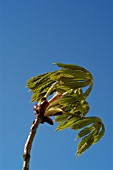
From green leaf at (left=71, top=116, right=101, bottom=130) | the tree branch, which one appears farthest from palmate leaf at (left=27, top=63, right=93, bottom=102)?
the tree branch

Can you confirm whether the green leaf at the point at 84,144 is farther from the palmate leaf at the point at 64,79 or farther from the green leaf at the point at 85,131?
the palmate leaf at the point at 64,79

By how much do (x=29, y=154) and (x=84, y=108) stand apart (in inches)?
94.0

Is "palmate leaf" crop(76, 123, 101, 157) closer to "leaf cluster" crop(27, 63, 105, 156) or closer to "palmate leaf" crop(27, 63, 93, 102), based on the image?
"leaf cluster" crop(27, 63, 105, 156)

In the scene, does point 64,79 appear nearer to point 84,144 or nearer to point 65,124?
point 65,124

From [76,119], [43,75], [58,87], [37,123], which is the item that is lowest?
[37,123]

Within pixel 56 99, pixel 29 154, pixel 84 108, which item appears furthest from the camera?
pixel 84 108

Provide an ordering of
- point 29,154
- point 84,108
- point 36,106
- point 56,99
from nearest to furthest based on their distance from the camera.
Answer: point 29,154 < point 36,106 < point 56,99 < point 84,108

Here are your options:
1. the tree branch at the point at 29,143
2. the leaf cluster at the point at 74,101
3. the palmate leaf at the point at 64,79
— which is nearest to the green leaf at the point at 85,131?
the leaf cluster at the point at 74,101

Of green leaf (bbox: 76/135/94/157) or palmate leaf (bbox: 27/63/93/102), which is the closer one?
green leaf (bbox: 76/135/94/157)

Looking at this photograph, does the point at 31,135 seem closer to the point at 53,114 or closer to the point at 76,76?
the point at 53,114

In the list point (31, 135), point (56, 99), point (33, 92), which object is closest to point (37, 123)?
point (31, 135)

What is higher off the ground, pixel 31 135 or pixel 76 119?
pixel 76 119

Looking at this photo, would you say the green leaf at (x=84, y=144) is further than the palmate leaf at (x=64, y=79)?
No

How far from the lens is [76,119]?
7.50 meters
